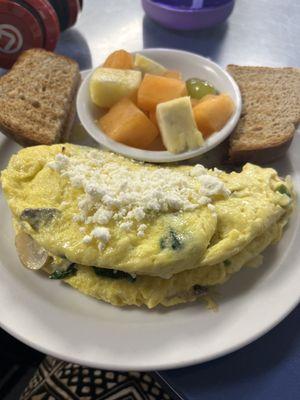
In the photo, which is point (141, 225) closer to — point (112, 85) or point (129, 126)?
point (129, 126)

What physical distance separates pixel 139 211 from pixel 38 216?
301mm

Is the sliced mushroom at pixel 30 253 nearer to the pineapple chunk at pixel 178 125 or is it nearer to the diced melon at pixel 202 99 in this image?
the pineapple chunk at pixel 178 125

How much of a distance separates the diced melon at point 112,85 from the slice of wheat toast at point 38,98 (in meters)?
0.20

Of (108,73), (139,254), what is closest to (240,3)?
(108,73)

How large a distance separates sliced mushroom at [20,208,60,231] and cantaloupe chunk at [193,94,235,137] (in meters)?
0.69

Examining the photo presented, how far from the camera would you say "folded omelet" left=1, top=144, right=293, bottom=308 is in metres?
1.25

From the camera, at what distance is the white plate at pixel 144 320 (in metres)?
1.21

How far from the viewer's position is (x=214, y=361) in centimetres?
128

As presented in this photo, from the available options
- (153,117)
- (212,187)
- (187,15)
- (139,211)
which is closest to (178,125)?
(153,117)

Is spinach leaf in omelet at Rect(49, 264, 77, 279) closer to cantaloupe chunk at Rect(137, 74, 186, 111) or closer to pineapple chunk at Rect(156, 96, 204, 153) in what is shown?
pineapple chunk at Rect(156, 96, 204, 153)

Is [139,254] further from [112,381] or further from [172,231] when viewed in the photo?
[112,381]

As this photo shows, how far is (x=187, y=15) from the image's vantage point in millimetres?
2402

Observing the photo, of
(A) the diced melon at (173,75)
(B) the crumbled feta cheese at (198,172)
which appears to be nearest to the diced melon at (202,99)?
(A) the diced melon at (173,75)

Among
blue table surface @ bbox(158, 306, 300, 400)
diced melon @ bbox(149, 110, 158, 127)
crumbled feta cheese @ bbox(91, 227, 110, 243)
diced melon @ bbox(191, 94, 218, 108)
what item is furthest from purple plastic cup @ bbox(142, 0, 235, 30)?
blue table surface @ bbox(158, 306, 300, 400)
